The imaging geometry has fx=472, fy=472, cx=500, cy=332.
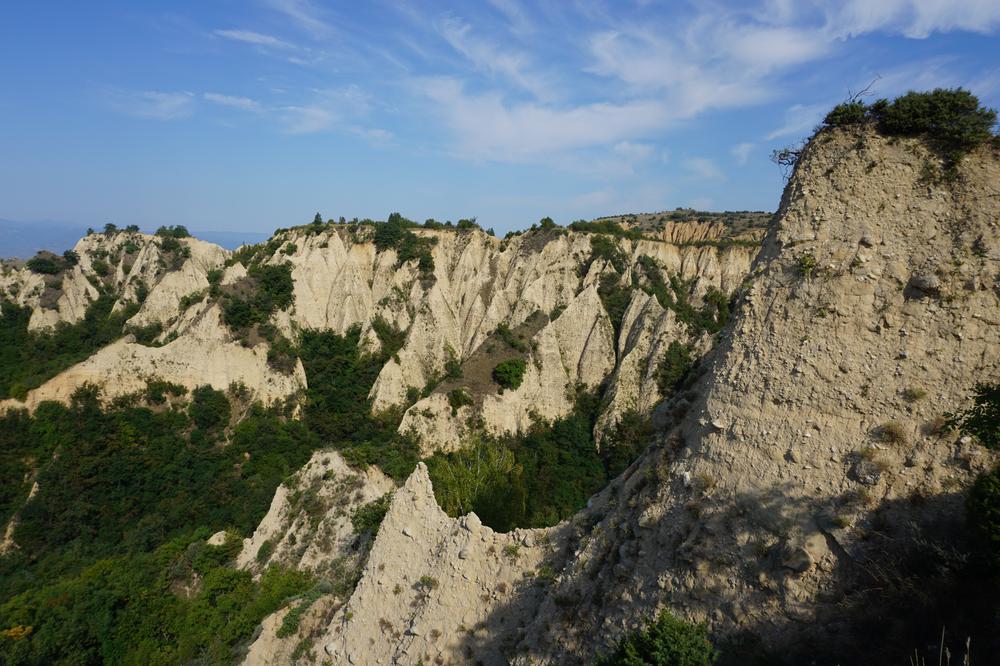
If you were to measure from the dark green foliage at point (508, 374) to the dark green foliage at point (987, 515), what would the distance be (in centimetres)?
2572

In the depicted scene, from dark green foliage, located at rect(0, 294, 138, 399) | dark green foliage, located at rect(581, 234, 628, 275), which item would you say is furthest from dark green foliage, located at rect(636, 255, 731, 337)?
dark green foliage, located at rect(0, 294, 138, 399)

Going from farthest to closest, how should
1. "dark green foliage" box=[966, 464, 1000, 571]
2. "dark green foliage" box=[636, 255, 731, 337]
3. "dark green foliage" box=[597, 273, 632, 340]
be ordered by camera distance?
"dark green foliage" box=[597, 273, 632, 340], "dark green foliage" box=[636, 255, 731, 337], "dark green foliage" box=[966, 464, 1000, 571]

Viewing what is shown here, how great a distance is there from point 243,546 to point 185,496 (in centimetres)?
934

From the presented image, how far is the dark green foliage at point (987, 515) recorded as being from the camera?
508 cm

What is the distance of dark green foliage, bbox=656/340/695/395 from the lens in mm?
32156

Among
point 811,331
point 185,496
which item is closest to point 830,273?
point 811,331

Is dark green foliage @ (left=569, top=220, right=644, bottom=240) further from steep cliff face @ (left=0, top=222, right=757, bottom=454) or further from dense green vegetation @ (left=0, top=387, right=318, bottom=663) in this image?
dense green vegetation @ (left=0, top=387, right=318, bottom=663)

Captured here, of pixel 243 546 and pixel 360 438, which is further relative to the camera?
pixel 360 438

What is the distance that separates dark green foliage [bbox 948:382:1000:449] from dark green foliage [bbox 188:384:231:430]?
3439cm

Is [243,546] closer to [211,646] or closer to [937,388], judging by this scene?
[211,646]

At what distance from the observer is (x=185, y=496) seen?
25766 mm

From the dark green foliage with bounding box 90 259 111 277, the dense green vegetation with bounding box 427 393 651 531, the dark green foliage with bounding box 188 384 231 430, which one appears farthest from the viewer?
the dark green foliage with bounding box 90 259 111 277

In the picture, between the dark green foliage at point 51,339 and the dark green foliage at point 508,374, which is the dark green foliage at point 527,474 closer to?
the dark green foliage at point 508,374

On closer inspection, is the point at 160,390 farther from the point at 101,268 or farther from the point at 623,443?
the point at 101,268
